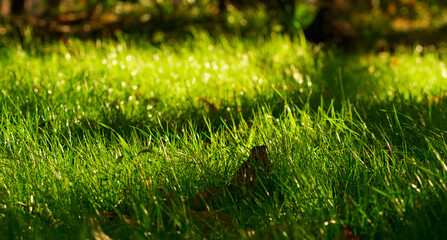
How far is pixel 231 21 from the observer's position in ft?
20.1

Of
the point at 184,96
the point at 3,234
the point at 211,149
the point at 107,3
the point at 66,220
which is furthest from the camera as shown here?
the point at 107,3

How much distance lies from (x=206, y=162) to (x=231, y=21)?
4158 mm

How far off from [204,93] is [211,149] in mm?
1161

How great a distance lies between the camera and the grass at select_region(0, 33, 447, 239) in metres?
1.74

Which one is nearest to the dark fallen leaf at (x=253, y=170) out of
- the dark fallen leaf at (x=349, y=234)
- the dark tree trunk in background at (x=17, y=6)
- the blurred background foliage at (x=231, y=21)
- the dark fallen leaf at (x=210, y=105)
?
the dark fallen leaf at (x=349, y=234)

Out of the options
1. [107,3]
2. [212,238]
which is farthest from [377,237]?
[107,3]

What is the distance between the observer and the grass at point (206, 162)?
1.74 m

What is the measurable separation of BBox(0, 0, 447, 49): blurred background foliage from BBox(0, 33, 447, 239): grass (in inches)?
98.9

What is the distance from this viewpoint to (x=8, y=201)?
1.92m

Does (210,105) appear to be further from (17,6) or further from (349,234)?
(17,6)

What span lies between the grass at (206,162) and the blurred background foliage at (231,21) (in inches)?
98.9

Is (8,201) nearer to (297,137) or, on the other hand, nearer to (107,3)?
(297,137)

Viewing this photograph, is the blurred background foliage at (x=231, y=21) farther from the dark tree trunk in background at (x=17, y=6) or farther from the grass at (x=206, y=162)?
the grass at (x=206, y=162)

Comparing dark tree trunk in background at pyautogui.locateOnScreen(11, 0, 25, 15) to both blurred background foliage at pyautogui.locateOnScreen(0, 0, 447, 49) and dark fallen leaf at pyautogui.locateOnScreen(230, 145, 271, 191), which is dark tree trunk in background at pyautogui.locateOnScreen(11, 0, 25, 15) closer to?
blurred background foliage at pyautogui.locateOnScreen(0, 0, 447, 49)
